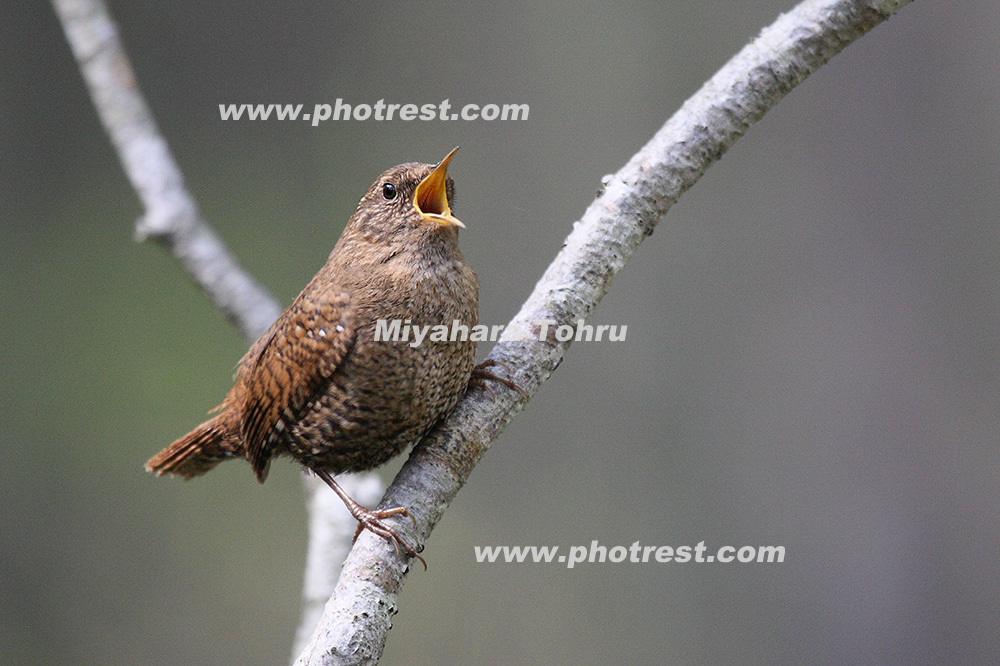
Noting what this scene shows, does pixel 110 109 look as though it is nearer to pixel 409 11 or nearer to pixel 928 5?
pixel 409 11

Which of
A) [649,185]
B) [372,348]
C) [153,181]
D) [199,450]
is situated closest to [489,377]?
[372,348]

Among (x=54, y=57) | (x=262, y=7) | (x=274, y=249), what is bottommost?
(x=274, y=249)

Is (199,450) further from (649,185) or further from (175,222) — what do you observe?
(649,185)

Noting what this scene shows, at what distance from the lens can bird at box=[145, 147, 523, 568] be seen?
1619mm

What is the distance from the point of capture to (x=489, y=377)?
1.71 meters

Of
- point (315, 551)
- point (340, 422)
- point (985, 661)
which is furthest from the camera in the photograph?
point (985, 661)

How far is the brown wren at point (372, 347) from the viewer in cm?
162

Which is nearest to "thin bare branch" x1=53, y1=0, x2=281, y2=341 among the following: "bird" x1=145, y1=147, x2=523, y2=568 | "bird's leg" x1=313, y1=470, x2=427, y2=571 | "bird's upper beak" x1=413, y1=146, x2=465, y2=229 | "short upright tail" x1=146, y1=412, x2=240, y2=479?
"short upright tail" x1=146, y1=412, x2=240, y2=479

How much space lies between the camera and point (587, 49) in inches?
117

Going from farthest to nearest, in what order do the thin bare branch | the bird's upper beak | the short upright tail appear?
the thin bare branch < the short upright tail < the bird's upper beak

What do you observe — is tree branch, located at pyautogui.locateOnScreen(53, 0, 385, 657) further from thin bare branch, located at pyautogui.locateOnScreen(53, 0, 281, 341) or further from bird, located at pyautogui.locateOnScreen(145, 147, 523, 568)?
bird, located at pyautogui.locateOnScreen(145, 147, 523, 568)

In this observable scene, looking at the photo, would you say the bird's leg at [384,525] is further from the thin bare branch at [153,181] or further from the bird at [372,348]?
the thin bare branch at [153,181]

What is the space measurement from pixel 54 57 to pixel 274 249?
0.98 metres

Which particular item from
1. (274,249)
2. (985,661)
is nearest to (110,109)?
(274,249)
